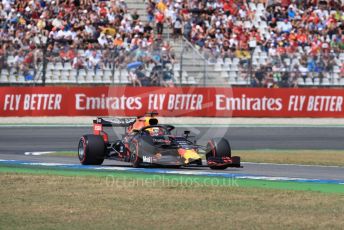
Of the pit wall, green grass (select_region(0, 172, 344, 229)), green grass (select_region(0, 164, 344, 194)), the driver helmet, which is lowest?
green grass (select_region(0, 172, 344, 229))

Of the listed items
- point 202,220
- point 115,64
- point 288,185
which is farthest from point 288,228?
point 115,64

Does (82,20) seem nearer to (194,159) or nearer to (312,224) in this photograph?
(194,159)

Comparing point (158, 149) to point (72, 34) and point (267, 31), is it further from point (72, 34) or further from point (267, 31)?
point (267, 31)

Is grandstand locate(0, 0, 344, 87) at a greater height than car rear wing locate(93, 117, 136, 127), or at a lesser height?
greater

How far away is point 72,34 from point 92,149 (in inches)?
697

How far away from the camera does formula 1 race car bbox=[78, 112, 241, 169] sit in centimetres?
1775

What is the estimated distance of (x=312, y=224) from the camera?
35.8 ft

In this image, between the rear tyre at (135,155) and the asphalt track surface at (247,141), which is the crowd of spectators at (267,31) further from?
the rear tyre at (135,155)

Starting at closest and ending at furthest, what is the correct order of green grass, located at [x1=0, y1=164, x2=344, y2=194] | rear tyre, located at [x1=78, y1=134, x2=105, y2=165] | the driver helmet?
green grass, located at [x1=0, y1=164, x2=344, y2=194] → the driver helmet → rear tyre, located at [x1=78, y1=134, x2=105, y2=165]

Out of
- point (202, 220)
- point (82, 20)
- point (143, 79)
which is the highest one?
point (82, 20)

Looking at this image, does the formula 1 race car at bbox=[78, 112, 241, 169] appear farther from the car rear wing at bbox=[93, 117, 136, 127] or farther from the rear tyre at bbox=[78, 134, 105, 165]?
the car rear wing at bbox=[93, 117, 136, 127]

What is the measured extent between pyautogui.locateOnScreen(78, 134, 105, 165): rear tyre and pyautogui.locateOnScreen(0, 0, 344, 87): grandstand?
50.4 ft

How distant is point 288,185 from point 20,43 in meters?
20.8

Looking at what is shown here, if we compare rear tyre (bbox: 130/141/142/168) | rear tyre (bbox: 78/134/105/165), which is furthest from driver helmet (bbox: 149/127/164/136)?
rear tyre (bbox: 78/134/105/165)
